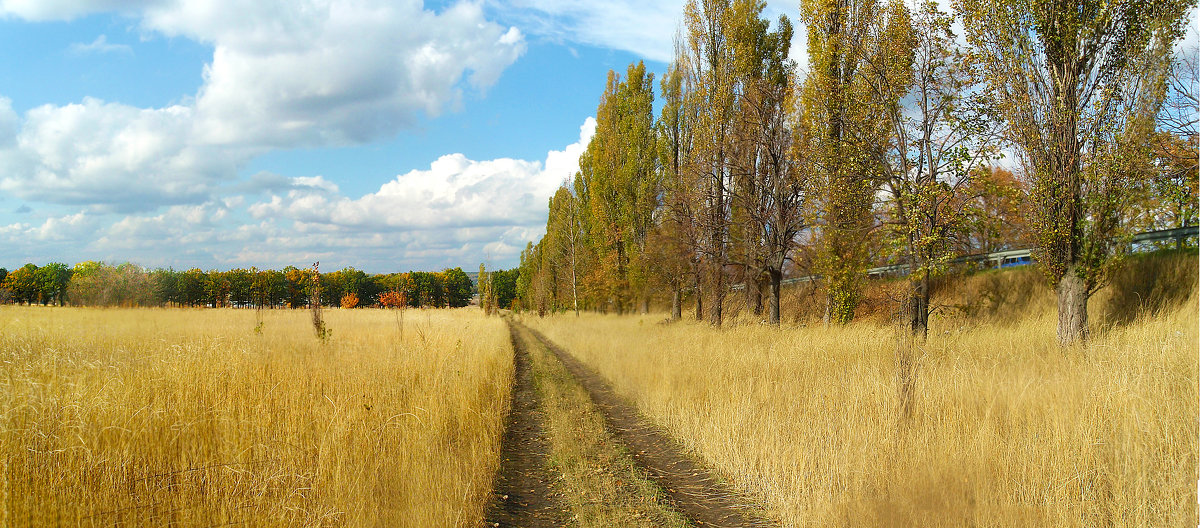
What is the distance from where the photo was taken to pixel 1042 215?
1047cm

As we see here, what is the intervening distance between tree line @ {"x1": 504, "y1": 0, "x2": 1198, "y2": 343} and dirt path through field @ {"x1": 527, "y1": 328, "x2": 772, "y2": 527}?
722 centimetres

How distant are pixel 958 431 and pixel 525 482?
13.6ft

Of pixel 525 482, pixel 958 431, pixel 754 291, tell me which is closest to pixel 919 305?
pixel 754 291

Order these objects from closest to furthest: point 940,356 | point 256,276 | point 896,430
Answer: point 896,430 → point 940,356 → point 256,276

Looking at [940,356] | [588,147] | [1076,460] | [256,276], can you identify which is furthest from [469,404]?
[256,276]

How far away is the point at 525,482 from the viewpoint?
5379 mm

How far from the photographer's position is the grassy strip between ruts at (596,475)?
446cm

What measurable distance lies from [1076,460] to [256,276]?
9363 centimetres

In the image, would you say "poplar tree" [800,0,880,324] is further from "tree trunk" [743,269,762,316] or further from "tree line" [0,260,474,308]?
"tree line" [0,260,474,308]

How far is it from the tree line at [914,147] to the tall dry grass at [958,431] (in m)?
2.42

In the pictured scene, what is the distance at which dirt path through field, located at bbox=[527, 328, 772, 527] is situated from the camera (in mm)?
4559

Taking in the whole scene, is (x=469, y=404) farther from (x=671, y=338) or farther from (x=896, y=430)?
(x=671, y=338)

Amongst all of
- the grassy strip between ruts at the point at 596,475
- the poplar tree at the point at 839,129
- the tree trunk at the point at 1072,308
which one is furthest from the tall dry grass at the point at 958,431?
the poplar tree at the point at 839,129

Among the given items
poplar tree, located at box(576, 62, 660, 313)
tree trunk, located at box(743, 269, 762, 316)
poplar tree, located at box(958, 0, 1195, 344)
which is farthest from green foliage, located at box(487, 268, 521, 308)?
poplar tree, located at box(958, 0, 1195, 344)
